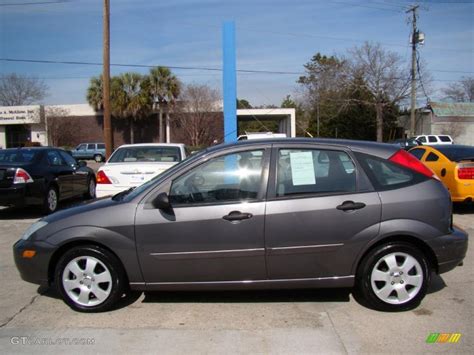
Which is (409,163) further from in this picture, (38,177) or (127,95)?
(127,95)

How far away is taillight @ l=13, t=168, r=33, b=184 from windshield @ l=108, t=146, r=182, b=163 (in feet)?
5.95

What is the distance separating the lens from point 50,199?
33.4ft

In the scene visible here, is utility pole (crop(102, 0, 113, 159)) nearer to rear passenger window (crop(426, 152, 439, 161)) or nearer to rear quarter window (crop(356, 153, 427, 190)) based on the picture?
rear passenger window (crop(426, 152, 439, 161))

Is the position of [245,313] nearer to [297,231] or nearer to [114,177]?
[297,231]

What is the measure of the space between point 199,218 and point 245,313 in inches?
39.9

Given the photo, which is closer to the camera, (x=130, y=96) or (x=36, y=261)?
(x=36, y=261)

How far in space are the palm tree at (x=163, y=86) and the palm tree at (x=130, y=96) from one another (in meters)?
0.58

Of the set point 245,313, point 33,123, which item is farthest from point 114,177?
point 33,123

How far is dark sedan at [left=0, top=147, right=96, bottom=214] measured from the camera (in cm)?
935

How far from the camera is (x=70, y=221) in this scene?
4.37 metres

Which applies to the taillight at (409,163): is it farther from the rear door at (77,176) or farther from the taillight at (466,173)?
the rear door at (77,176)

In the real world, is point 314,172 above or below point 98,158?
Result: above

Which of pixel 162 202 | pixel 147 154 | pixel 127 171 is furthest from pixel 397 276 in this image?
pixel 147 154

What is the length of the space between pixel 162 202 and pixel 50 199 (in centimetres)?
693
